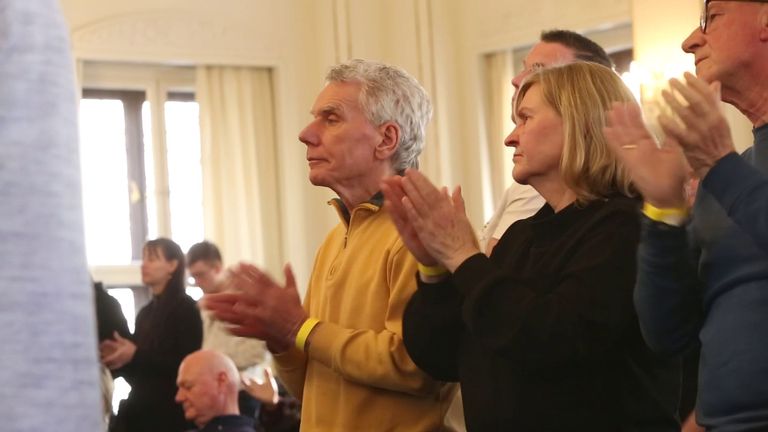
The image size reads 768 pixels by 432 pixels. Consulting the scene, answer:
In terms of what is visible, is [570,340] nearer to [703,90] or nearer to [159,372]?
[703,90]

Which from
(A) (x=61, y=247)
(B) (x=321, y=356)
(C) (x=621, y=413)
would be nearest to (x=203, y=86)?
(B) (x=321, y=356)

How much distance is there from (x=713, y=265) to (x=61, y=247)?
1.40m

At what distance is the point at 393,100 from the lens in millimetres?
2664

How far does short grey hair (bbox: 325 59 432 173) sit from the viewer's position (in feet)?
8.69

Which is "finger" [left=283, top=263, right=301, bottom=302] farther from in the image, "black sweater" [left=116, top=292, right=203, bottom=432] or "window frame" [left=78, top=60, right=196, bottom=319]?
"window frame" [left=78, top=60, right=196, bottom=319]

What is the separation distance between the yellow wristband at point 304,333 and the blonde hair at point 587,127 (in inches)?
25.6

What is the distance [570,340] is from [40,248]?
4.71 ft

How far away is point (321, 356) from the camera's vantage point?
2.35m

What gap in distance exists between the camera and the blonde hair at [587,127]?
207 cm

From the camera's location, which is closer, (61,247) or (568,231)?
(61,247)

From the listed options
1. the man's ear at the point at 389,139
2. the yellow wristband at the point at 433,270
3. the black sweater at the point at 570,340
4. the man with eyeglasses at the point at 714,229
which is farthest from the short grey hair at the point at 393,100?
the man with eyeglasses at the point at 714,229

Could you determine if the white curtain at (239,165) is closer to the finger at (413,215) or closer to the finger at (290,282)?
the finger at (290,282)

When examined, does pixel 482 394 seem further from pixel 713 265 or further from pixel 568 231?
pixel 713 265

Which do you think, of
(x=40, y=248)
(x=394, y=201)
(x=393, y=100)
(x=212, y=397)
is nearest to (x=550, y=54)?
(x=393, y=100)
